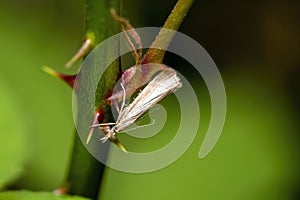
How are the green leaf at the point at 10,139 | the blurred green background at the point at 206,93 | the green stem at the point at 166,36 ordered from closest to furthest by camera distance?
the green stem at the point at 166,36 → the green leaf at the point at 10,139 → the blurred green background at the point at 206,93

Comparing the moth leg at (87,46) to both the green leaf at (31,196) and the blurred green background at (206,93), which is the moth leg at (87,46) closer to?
the green leaf at (31,196)

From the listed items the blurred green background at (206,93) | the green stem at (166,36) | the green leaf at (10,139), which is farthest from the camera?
the blurred green background at (206,93)

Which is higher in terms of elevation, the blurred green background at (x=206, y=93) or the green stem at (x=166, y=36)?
Answer: the green stem at (x=166, y=36)

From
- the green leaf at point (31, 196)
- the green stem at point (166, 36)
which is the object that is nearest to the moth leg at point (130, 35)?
the green stem at point (166, 36)

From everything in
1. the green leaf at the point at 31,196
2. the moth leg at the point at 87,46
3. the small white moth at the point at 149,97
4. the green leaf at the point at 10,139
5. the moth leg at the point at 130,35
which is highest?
the moth leg at the point at 130,35

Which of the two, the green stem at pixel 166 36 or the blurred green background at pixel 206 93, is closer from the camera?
the green stem at pixel 166 36

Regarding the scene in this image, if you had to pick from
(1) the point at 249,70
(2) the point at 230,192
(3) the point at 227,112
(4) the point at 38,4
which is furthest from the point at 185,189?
(4) the point at 38,4

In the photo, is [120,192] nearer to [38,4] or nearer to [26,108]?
[26,108]

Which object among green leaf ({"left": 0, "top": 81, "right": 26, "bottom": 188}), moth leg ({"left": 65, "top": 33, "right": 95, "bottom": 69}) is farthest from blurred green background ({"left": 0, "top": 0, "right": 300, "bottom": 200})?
moth leg ({"left": 65, "top": 33, "right": 95, "bottom": 69})
